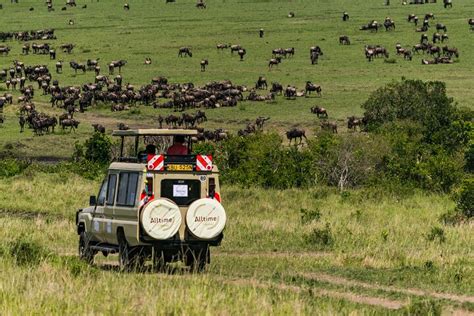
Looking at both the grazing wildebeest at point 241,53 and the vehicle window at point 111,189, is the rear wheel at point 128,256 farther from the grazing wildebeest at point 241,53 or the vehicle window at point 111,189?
the grazing wildebeest at point 241,53

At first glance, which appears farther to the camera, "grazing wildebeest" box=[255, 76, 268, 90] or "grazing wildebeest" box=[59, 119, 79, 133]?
"grazing wildebeest" box=[255, 76, 268, 90]

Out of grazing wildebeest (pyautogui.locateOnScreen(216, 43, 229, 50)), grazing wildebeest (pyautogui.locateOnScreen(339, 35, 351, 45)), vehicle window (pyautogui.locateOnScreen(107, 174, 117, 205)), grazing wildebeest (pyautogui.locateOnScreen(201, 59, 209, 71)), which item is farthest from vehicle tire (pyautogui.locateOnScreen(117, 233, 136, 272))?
grazing wildebeest (pyautogui.locateOnScreen(339, 35, 351, 45))

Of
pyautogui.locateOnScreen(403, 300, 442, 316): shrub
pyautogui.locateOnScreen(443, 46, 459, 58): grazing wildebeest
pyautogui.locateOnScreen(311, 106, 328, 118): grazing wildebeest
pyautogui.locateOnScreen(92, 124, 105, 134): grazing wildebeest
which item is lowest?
pyautogui.locateOnScreen(92, 124, 105, 134): grazing wildebeest

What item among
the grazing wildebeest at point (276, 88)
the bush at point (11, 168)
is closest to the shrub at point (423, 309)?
the bush at point (11, 168)

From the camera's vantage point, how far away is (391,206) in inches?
1195

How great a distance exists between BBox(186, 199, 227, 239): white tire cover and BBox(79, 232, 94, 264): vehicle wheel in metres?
2.56

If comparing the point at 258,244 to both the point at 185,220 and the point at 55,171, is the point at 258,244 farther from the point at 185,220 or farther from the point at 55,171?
the point at 55,171

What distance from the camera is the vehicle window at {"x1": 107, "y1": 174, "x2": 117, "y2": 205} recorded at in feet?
55.2

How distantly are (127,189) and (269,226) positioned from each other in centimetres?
826

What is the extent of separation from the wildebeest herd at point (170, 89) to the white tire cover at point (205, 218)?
108 feet

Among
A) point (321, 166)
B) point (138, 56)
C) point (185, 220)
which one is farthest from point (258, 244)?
point (138, 56)

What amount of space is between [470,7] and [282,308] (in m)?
85.8

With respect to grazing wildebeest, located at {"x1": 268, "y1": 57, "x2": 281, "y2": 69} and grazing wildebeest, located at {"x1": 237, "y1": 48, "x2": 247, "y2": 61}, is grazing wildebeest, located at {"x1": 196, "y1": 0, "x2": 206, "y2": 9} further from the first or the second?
grazing wildebeest, located at {"x1": 268, "y1": 57, "x2": 281, "y2": 69}

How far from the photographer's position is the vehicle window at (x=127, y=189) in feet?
52.9
